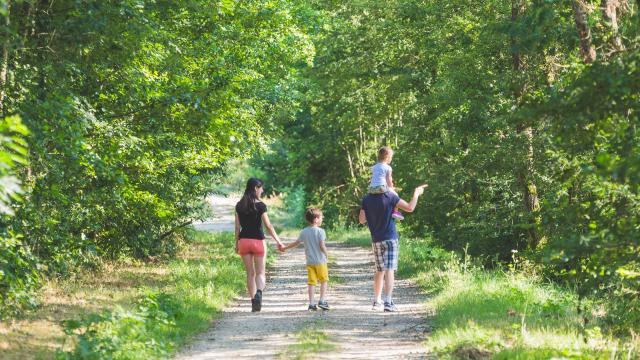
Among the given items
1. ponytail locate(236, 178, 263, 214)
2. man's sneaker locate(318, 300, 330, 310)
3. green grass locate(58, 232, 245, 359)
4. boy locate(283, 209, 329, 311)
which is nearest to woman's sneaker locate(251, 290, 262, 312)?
green grass locate(58, 232, 245, 359)

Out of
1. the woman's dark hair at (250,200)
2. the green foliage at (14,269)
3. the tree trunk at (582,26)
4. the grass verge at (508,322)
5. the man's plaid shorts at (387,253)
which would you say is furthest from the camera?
the woman's dark hair at (250,200)

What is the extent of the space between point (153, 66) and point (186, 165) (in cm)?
212

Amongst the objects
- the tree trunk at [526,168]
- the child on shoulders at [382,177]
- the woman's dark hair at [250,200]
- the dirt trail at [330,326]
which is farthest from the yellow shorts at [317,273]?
the tree trunk at [526,168]

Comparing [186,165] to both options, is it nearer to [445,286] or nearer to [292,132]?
[445,286]

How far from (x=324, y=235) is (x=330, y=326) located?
2.19 m

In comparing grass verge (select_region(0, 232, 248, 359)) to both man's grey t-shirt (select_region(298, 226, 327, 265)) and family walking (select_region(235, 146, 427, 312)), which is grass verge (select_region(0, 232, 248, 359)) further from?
man's grey t-shirt (select_region(298, 226, 327, 265))

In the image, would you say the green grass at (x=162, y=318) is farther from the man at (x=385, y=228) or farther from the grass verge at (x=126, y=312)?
the man at (x=385, y=228)

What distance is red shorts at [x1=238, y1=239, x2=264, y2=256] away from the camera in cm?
1334

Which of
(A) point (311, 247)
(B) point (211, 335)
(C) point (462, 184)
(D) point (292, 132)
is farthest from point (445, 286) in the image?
(D) point (292, 132)

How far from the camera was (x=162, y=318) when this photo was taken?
10.7 m

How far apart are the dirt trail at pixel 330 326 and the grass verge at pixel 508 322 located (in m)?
0.36

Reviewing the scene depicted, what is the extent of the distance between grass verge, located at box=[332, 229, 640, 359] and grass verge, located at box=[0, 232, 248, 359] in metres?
3.18

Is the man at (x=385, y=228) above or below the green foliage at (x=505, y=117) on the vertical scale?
below

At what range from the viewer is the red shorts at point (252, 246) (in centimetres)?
1334
